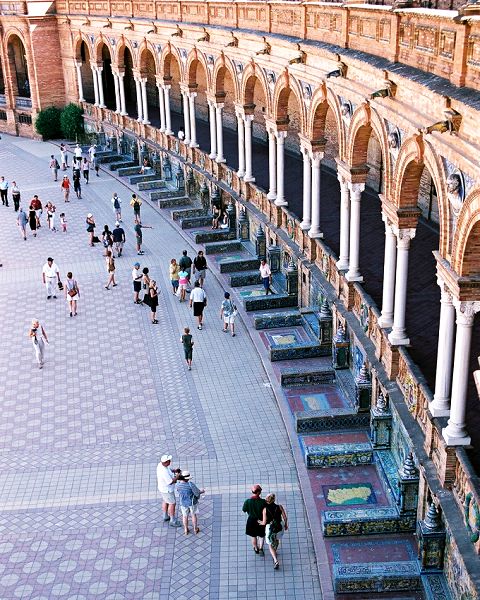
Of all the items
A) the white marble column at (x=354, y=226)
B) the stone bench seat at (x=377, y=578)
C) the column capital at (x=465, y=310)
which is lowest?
the stone bench seat at (x=377, y=578)

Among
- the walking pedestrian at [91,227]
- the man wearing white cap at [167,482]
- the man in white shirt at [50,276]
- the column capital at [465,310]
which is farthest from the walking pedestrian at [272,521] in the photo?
the walking pedestrian at [91,227]

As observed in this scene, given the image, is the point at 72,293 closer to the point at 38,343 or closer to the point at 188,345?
the point at 38,343

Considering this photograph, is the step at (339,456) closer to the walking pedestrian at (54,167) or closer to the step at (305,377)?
the step at (305,377)

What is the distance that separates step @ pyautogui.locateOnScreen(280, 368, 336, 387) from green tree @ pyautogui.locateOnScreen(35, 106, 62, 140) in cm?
3075

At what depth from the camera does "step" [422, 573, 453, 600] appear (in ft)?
37.9

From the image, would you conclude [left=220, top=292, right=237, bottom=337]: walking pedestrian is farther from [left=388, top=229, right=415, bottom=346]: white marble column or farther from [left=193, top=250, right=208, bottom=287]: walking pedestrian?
[left=388, top=229, right=415, bottom=346]: white marble column

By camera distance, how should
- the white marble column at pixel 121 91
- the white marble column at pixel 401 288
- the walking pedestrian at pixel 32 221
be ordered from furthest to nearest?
the white marble column at pixel 121 91
the walking pedestrian at pixel 32 221
the white marble column at pixel 401 288

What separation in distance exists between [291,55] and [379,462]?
34.7ft

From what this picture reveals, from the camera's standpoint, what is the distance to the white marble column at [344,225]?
690 inches

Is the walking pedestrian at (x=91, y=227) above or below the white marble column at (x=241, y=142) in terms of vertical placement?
below

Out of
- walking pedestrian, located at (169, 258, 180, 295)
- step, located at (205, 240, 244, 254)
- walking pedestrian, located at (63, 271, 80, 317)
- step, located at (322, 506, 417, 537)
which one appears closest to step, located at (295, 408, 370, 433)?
step, located at (322, 506, 417, 537)

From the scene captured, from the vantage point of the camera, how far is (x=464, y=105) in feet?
33.9

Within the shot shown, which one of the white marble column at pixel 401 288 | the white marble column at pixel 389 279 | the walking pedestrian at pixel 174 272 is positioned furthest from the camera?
the walking pedestrian at pixel 174 272

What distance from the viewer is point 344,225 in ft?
58.6
